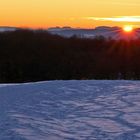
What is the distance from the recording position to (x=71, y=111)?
4.57 metres

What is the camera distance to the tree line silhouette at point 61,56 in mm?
21797

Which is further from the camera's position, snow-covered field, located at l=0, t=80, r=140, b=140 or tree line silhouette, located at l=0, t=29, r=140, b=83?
tree line silhouette, located at l=0, t=29, r=140, b=83

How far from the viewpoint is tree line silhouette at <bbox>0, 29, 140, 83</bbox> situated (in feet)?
71.5

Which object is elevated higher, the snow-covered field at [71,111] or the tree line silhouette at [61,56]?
the snow-covered field at [71,111]

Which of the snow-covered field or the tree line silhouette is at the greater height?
the snow-covered field

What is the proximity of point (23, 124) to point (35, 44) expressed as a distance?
86.4 ft

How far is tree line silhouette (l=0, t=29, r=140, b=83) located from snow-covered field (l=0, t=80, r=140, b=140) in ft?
42.7

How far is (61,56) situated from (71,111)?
23109 millimetres

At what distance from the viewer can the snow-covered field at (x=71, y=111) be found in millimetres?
3674

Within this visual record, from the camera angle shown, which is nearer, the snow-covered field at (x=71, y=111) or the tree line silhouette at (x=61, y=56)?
the snow-covered field at (x=71, y=111)

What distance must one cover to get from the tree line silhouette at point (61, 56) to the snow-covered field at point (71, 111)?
1301cm

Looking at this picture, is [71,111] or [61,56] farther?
[61,56]

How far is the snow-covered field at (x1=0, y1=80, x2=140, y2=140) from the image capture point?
12.1 ft

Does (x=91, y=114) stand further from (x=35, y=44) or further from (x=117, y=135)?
(x=35, y=44)
